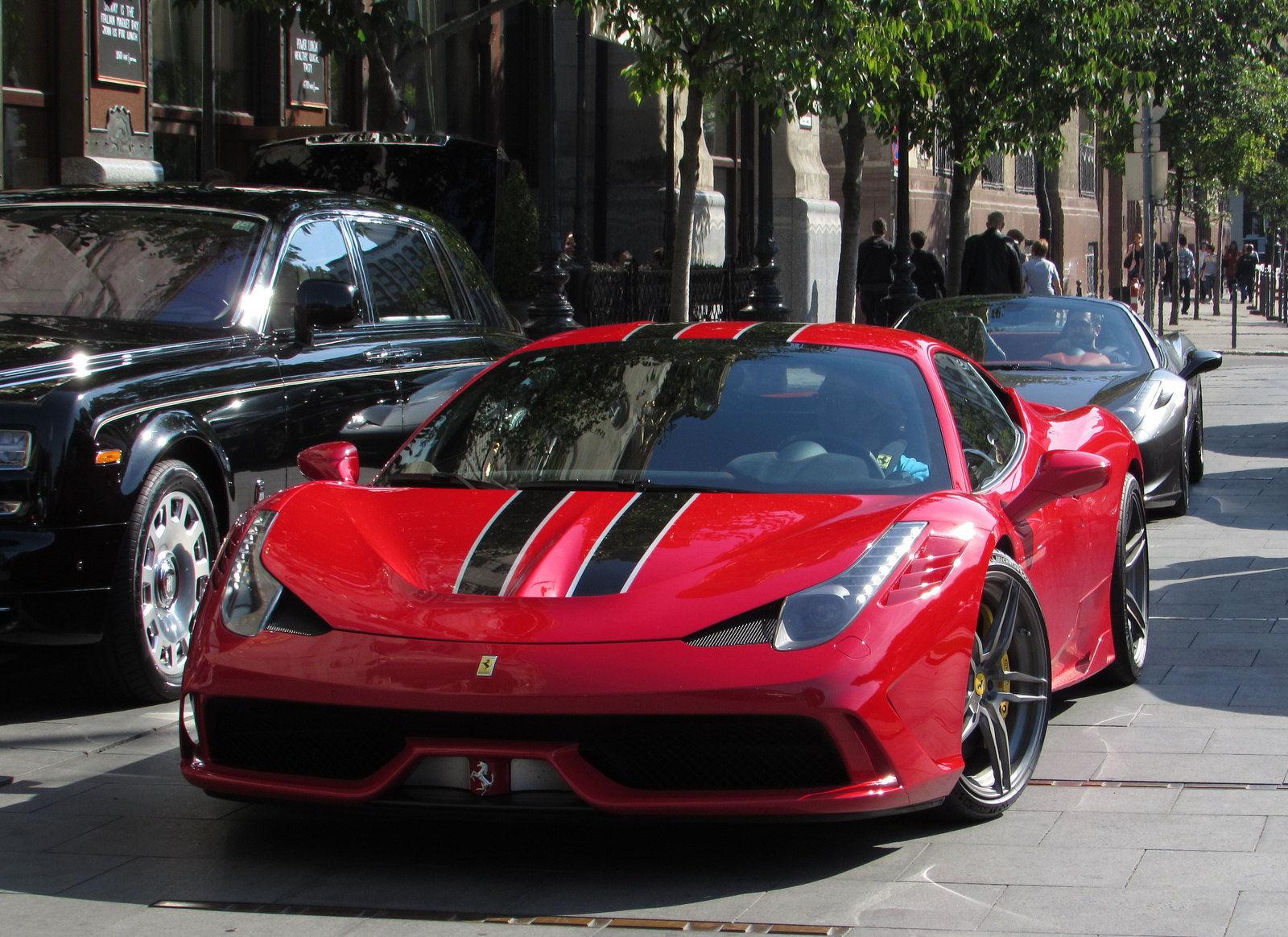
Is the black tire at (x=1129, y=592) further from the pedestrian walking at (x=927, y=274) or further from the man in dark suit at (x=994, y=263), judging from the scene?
the pedestrian walking at (x=927, y=274)

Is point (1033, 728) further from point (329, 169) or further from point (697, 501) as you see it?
point (329, 169)

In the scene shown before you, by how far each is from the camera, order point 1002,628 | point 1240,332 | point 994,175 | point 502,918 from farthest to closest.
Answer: point 994,175, point 1240,332, point 1002,628, point 502,918

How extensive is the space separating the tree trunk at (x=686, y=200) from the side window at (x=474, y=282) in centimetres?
677

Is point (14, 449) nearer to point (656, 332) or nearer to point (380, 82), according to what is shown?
point (656, 332)

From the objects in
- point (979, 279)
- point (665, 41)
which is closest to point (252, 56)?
point (665, 41)

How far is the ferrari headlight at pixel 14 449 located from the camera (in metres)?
5.80

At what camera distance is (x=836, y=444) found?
5074 millimetres

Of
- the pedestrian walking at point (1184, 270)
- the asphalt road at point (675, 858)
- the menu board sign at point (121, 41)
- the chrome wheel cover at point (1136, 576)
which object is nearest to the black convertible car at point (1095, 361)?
the chrome wheel cover at point (1136, 576)

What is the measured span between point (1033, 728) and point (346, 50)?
35.1 ft

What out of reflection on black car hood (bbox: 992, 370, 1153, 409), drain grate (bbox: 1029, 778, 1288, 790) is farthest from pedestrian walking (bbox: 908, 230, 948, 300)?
drain grate (bbox: 1029, 778, 1288, 790)

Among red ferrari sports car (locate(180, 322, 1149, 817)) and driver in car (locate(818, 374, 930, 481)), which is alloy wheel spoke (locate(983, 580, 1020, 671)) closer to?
red ferrari sports car (locate(180, 322, 1149, 817))

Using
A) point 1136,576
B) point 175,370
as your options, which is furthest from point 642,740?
point 1136,576

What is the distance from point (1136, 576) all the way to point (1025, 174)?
122 ft

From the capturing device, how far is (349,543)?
180 inches
